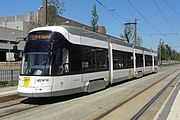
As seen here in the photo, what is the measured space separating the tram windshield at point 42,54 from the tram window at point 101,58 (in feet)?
13.1

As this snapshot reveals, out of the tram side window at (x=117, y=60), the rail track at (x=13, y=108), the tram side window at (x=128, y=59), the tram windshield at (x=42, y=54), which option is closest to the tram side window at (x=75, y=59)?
the tram windshield at (x=42, y=54)

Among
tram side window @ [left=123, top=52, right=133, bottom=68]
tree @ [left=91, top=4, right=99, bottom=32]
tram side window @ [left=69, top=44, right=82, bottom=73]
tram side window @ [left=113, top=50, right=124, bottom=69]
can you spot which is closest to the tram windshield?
tram side window @ [left=69, top=44, right=82, bottom=73]

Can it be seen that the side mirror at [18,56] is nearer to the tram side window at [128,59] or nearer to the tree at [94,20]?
the tram side window at [128,59]

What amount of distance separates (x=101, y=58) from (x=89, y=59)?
6.24 feet

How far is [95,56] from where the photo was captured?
14.7 metres

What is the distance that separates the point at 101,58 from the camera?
51.2ft

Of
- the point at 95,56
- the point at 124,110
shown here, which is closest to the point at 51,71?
the point at 124,110

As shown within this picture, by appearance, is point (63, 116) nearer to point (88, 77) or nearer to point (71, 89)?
point (71, 89)

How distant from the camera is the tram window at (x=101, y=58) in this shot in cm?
1517

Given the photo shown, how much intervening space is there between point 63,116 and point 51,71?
9.12 ft

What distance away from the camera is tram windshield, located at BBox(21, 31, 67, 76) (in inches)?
433

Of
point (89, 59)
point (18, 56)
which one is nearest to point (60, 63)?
point (18, 56)

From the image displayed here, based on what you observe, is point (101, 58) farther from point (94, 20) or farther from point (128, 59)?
point (94, 20)

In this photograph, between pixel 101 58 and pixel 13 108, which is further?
pixel 101 58
